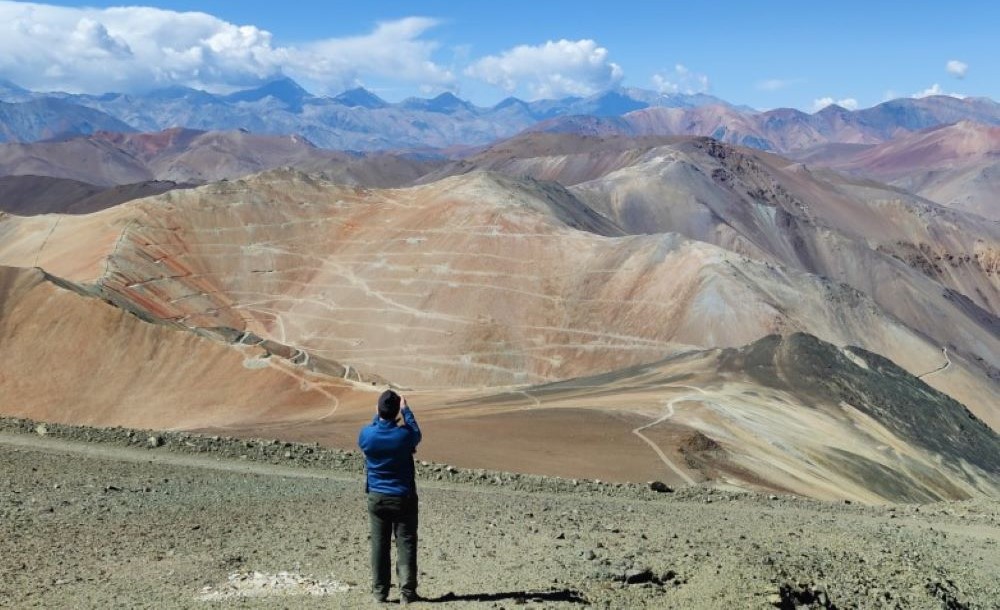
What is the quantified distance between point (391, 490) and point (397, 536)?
0.57 meters

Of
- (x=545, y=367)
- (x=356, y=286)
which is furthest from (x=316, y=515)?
(x=356, y=286)

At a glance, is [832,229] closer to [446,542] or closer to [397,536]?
[446,542]

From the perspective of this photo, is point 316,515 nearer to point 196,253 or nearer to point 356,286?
point 356,286

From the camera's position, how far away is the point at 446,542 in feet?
43.5

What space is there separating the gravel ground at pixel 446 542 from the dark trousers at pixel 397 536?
0.41m

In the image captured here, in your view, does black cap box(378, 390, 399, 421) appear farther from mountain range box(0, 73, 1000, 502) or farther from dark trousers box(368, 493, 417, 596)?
mountain range box(0, 73, 1000, 502)

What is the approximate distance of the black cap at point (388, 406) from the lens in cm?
958

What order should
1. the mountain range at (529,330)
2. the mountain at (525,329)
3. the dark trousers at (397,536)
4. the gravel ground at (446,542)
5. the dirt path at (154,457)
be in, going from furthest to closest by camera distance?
the mountain at (525,329)
the mountain range at (529,330)
the dirt path at (154,457)
the gravel ground at (446,542)
the dark trousers at (397,536)

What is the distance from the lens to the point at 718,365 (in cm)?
4831

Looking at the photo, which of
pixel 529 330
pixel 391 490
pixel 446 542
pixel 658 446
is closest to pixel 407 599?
pixel 391 490

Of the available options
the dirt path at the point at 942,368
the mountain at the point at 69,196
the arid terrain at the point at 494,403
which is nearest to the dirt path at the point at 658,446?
the arid terrain at the point at 494,403

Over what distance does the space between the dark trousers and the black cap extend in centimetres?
85

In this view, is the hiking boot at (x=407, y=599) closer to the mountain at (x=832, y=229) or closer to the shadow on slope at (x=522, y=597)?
the shadow on slope at (x=522, y=597)

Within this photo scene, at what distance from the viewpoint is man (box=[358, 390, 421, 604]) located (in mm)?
9586
